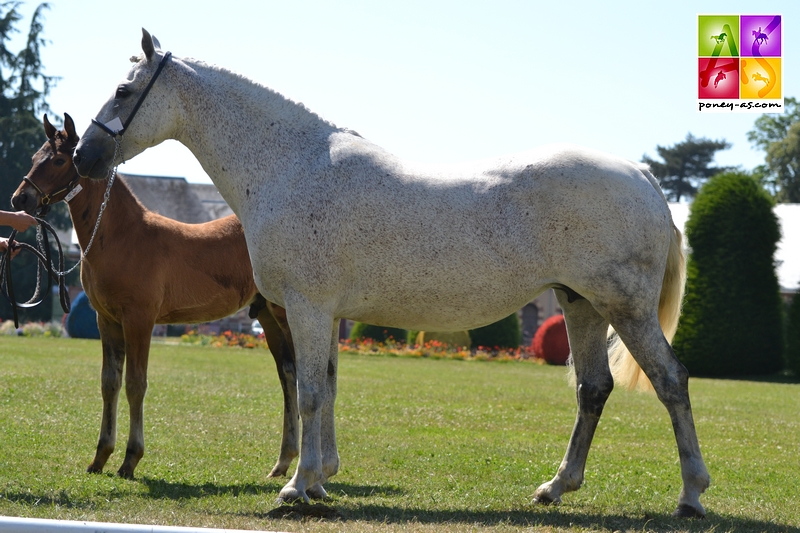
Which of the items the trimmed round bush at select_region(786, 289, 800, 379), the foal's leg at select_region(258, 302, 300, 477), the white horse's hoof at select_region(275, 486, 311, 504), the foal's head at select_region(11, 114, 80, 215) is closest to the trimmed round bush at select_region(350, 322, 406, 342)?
the trimmed round bush at select_region(786, 289, 800, 379)

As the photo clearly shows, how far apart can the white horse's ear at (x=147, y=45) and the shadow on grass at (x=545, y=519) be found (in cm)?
283

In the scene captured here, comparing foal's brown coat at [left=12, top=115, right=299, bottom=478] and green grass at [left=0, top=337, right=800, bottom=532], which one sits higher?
foal's brown coat at [left=12, top=115, right=299, bottom=478]

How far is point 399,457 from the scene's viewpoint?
8.06 metres

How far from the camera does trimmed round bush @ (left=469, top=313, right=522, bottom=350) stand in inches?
1148

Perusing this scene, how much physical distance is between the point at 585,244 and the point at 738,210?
22905mm

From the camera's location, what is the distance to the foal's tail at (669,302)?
560 cm

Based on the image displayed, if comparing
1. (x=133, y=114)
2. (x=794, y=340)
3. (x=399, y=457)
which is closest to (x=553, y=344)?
(x=794, y=340)

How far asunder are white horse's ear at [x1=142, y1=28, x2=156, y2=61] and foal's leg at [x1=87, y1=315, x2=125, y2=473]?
90.9 inches

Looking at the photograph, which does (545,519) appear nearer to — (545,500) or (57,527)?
(545,500)

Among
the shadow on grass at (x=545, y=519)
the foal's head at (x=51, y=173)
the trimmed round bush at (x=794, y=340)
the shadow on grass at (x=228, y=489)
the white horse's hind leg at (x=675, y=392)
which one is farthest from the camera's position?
the trimmed round bush at (x=794, y=340)

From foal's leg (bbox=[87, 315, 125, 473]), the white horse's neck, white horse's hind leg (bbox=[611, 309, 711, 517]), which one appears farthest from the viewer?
foal's leg (bbox=[87, 315, 125, 473])

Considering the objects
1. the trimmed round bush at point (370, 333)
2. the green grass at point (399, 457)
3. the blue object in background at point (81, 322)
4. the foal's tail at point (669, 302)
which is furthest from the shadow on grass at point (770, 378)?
the foal's tail at point (669, 302)

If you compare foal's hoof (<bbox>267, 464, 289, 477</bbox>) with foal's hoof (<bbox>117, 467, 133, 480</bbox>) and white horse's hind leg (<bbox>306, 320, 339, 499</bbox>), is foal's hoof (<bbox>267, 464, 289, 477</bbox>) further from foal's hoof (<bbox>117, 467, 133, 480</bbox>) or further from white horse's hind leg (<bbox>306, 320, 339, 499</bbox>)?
white horse's hind leg (<bbox>306, 320, 339, 499</bbox>)

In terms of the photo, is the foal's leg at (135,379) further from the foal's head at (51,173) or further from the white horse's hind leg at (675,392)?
the white horse's hind leg at (675,392)
